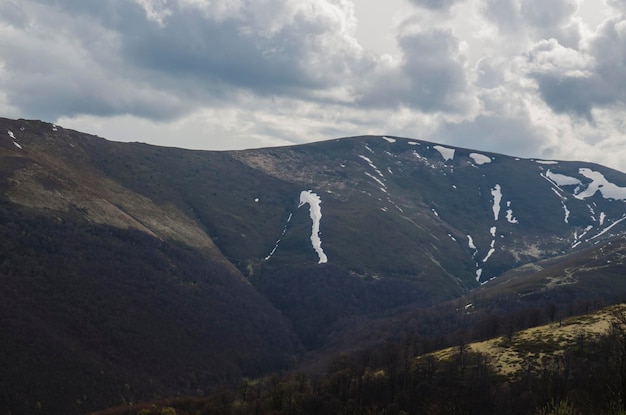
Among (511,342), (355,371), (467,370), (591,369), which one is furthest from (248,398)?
(591,369)

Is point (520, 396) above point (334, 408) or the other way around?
above

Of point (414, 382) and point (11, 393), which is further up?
point (414, 382)

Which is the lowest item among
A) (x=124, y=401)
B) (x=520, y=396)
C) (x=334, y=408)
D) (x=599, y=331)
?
(x=124, y=401)

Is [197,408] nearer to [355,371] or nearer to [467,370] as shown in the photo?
[355,371]

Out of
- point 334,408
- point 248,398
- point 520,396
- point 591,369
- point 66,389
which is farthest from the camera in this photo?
point 66,389

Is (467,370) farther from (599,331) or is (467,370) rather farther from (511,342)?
(599,331)

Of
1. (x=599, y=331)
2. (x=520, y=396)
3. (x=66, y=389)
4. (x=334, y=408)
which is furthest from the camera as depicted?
(x=66, y=389)

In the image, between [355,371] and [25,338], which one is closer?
[355,371]

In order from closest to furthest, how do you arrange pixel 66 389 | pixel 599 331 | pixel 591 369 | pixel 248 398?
pixel 591 369 → pixel 599 331 → pixel 248 398 → pixel 66 389

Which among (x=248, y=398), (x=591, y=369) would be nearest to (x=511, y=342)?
(x=591, y=369)
